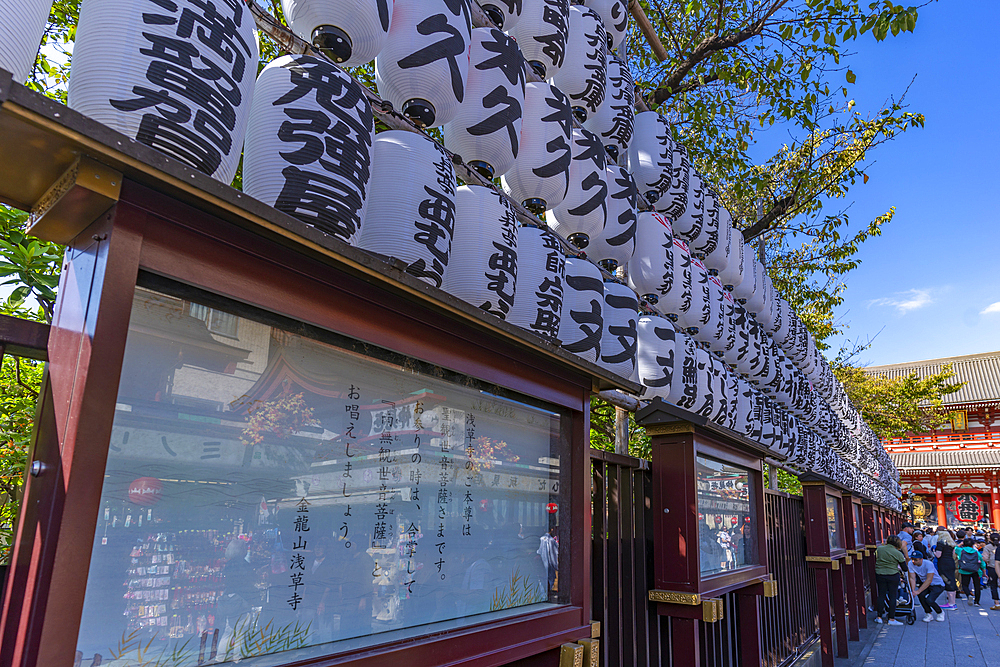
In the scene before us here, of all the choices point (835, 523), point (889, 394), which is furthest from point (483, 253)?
point (889, 394)

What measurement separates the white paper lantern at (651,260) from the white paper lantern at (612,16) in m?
1.62

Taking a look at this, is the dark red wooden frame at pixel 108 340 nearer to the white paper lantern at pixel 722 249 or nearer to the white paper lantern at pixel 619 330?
the white paper lantern at pixel 619 330

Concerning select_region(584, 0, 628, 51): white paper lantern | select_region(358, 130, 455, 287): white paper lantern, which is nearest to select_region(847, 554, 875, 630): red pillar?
select_region(584, 0, 628, 51): white paper lantern

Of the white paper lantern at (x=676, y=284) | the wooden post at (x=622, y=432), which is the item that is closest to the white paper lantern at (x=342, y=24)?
the white paper lantern at (x=676, y=284)

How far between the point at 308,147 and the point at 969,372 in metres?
48.9

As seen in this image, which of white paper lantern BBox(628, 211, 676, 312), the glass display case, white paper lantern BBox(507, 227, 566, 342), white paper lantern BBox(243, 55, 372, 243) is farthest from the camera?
the glass display case

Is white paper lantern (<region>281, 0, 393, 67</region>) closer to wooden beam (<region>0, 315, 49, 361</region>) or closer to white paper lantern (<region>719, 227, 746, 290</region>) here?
wooden beam (<region>0, 315, 49, 361</region>)

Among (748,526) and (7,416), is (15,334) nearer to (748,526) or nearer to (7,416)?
(7,416)

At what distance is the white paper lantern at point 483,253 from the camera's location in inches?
124

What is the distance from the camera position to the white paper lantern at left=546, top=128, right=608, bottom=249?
14.2 feet

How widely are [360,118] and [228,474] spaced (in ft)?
4.71

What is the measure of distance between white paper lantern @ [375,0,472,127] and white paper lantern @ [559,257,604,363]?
5.21 feet

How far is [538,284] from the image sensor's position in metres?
3.77

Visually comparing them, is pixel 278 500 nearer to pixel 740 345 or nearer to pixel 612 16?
pixel 612 16
